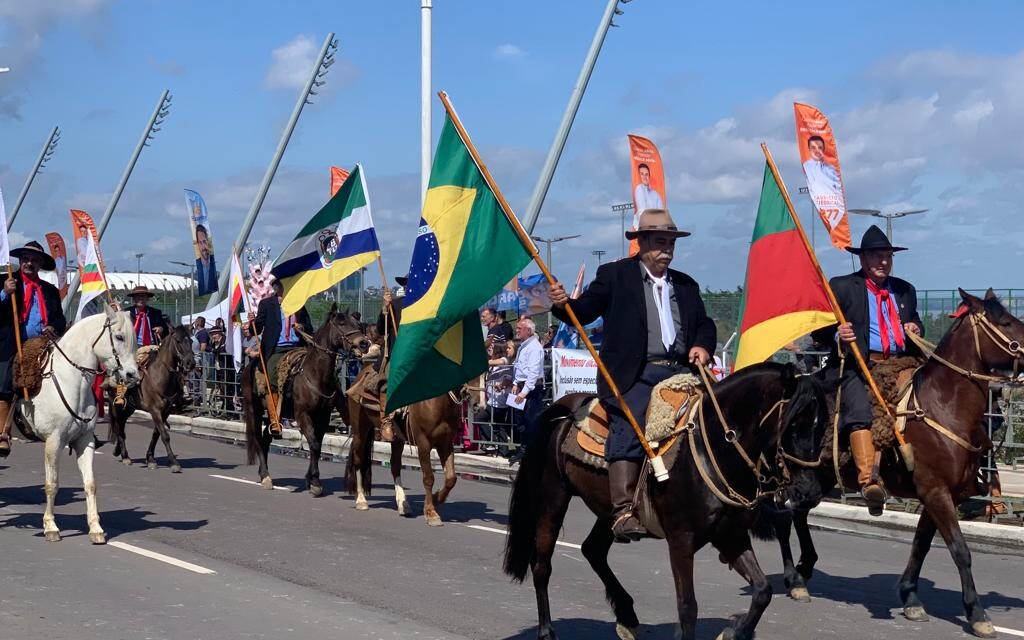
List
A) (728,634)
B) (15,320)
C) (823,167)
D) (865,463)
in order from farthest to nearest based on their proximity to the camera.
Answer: (823,167), (15,320), (865,463), (728,634)

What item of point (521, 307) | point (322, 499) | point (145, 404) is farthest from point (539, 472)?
point (521, 307)

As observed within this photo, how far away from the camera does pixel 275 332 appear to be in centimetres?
1752

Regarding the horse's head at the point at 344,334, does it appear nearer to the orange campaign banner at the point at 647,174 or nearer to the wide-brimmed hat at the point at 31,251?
the wide-brimmed hat at the point at 31,251

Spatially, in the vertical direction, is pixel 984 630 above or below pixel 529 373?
below

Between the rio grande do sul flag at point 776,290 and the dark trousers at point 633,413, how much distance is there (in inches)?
107

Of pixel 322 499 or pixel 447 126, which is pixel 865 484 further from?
pixel 322 499

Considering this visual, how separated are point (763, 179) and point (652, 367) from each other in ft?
13.0

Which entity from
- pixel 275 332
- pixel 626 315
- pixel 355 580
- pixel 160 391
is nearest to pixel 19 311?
pixel 275 332

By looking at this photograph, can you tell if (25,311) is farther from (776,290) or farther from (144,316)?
(776,290)

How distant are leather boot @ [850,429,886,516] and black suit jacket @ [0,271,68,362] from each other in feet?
25.8

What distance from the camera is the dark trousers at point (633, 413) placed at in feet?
24.9

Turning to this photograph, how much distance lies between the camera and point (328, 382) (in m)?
16.4

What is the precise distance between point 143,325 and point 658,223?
13.9 metres

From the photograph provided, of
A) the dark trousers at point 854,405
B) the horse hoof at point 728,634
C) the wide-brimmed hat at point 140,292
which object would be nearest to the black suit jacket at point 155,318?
the wide-brimmed hat at point 140,292
